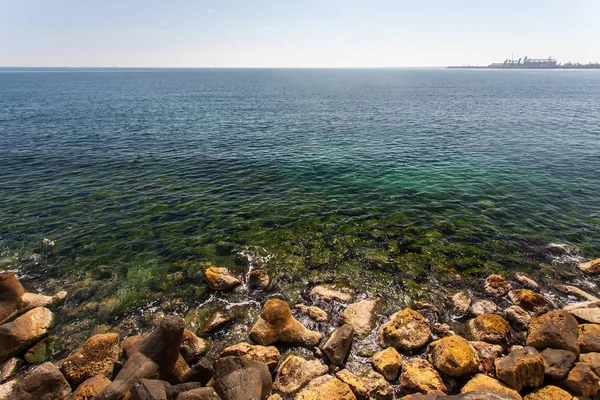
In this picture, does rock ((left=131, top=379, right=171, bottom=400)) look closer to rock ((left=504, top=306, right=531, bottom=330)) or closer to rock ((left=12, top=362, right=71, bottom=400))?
rock ((left=12, top=362, right=71, bottom=400))

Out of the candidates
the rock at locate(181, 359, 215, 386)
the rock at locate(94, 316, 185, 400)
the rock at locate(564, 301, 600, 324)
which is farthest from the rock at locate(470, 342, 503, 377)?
the rock at locate(94, 316, 185, 400)

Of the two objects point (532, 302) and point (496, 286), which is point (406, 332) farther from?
point (532, 302)

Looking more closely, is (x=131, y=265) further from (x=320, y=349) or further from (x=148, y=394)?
(x=320, y=349)

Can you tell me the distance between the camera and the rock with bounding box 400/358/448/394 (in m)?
12.2

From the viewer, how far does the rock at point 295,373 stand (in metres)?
12.5

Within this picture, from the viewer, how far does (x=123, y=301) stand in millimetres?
17641

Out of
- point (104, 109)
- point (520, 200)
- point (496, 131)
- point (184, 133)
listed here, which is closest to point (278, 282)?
point (520, 200)

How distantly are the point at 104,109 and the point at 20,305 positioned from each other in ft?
269

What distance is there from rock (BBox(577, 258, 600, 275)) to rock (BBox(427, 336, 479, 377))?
12.5 metres

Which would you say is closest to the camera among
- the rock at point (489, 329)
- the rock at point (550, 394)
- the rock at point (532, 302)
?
the rock at point (550, 394)

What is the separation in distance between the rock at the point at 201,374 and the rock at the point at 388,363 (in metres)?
7.00

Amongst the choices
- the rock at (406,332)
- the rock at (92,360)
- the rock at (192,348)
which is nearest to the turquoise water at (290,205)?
the rock at (406,332)

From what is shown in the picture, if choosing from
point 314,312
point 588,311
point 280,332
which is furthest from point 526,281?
point 280,332

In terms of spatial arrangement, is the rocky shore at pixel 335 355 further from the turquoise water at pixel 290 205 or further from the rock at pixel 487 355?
the turquoise water at pixel 290 205
